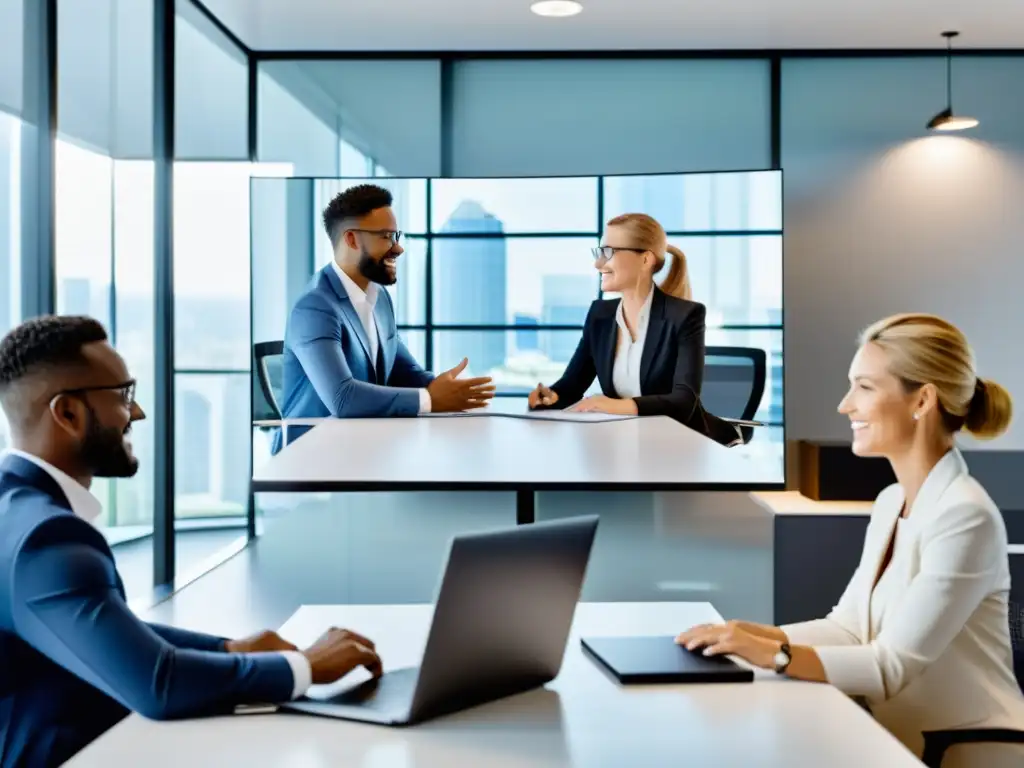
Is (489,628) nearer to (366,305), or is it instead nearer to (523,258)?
(366,305)

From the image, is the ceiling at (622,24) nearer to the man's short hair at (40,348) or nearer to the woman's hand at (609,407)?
the woman's hand at (609,407)

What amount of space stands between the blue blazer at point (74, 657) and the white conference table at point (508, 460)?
529 mm

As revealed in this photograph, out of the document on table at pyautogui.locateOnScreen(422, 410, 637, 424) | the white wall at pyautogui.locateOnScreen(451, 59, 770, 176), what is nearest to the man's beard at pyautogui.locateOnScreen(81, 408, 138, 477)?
the document on table at pyautogui.locateOnScreen(422, 410, 637, 424)

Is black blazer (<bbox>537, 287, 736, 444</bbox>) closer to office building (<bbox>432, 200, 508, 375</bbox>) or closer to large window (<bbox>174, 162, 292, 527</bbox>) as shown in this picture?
office building (<bbox>432, 200, 508, 375</bbox>)

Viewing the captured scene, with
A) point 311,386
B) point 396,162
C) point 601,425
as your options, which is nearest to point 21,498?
point 601,425

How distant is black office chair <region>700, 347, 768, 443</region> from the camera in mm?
5023

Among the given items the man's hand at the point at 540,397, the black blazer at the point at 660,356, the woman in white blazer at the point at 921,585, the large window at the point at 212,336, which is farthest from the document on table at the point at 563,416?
the large window at the point at 212,336

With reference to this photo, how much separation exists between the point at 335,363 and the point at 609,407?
2.59 ft

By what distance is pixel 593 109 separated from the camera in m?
6.04

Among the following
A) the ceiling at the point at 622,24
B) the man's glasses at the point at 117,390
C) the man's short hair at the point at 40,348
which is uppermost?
the ceiling at the point at 622,24

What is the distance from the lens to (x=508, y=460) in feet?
7.06

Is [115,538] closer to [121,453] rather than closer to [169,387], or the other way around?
[169,387]

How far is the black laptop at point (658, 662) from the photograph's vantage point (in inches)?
57.6

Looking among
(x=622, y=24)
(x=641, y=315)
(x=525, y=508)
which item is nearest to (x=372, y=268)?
(x=641, y=315)
